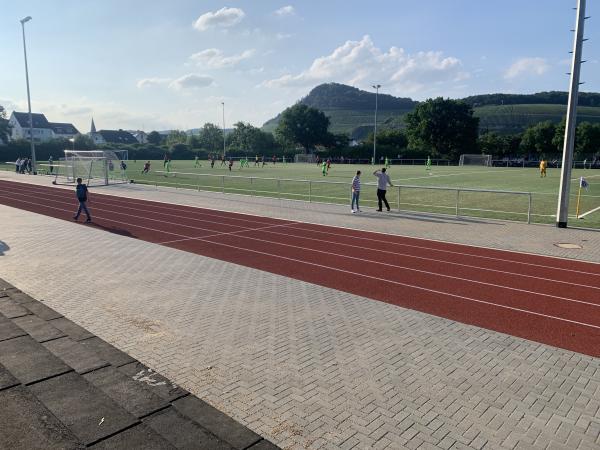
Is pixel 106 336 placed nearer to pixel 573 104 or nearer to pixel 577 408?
pixel 577 408

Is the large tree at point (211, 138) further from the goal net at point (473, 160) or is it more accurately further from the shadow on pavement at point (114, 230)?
the shadow on pavement at point (114, 230)

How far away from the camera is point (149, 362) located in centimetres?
555

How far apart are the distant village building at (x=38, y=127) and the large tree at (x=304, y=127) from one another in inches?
2372

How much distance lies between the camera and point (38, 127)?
13175 centimetres

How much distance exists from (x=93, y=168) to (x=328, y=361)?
3304cm

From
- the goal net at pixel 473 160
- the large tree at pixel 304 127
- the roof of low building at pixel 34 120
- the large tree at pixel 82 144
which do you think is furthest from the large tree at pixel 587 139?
the roof of low building at pixel 34 120

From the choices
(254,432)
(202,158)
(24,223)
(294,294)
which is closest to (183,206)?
(24,223)

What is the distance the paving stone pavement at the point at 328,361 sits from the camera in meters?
4.20

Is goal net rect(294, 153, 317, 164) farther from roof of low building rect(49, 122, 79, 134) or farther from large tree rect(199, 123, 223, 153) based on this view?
roof of low building rect(49, 122, 79, 134)

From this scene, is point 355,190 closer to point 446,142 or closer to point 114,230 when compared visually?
point 114,230

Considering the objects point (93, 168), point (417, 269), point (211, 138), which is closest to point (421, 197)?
point (417, 269)

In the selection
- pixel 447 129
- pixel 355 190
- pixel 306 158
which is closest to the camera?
pixel 355 190

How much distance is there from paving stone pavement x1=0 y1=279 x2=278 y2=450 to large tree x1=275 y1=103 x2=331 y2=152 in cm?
9809

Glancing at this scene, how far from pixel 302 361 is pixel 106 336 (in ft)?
9.13
